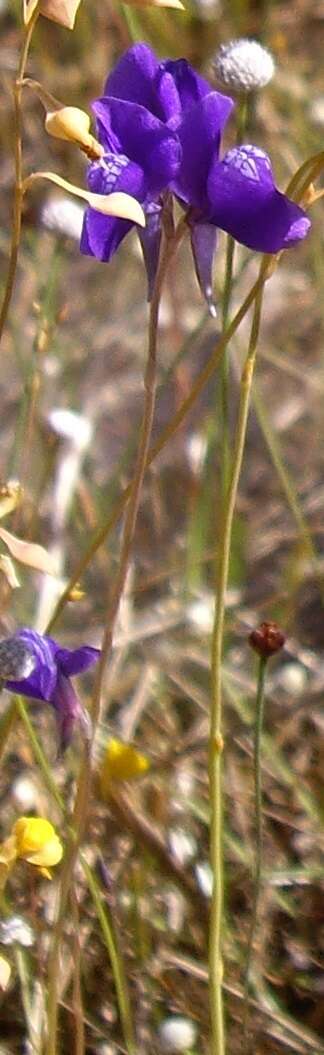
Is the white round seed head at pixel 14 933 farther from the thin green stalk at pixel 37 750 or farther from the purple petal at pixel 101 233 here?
the purple petal at pixel 101 233

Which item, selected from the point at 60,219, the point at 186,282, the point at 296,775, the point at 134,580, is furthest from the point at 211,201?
the point at 186,282

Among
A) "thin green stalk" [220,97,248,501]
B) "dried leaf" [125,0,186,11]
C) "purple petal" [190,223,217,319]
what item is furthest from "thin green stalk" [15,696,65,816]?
"dried leaf" [125,0,186,11]

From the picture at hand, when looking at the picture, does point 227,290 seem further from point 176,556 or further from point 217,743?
point 176,556

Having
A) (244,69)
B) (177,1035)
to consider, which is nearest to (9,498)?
(244,69)

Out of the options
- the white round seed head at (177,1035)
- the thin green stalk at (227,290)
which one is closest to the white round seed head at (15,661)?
the thin green stalk at (227,290)

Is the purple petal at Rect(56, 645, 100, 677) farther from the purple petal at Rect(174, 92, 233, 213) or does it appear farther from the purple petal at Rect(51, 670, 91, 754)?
the purple petal at Rect(174, 92, 233, 213)
